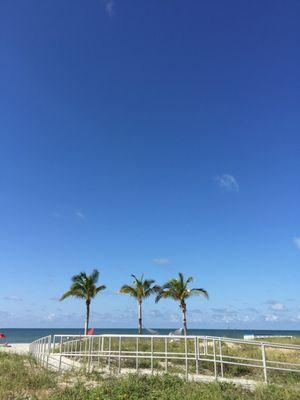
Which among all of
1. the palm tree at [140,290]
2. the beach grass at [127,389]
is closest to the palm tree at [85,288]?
the palm tree at [140,290]

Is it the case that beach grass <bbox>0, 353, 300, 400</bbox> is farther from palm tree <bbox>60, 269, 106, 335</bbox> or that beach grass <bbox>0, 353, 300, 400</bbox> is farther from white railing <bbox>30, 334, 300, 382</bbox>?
palm tree <bbox>60, 269, 106, 335</bbox>

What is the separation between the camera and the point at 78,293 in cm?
3278

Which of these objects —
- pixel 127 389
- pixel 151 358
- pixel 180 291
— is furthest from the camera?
pixel 180 291

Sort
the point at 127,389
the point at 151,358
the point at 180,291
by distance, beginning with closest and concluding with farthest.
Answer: the point at 127,389 → the point at 151,358 → the point at 180,291

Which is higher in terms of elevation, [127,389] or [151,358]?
[151,358]

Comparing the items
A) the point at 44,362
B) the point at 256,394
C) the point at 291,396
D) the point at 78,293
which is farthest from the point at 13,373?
the point at 78,293

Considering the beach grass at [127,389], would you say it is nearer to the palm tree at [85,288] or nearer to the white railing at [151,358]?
the white railing at [151,358]

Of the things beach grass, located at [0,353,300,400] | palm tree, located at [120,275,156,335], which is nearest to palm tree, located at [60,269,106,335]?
palm tree, located at [120,275,156,335]

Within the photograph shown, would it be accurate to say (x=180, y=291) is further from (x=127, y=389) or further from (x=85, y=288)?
(x=127, y=389)

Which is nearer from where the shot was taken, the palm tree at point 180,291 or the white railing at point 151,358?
the white railing at point 151,358

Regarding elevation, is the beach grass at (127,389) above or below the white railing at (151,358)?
below

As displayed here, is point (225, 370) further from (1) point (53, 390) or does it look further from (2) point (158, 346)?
(2) point (158, 346)

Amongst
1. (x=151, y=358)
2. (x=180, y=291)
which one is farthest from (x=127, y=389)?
(x=180, y=291)

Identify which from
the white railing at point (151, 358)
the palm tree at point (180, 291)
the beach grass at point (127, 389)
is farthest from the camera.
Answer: the palm tree at point (180, 291)
